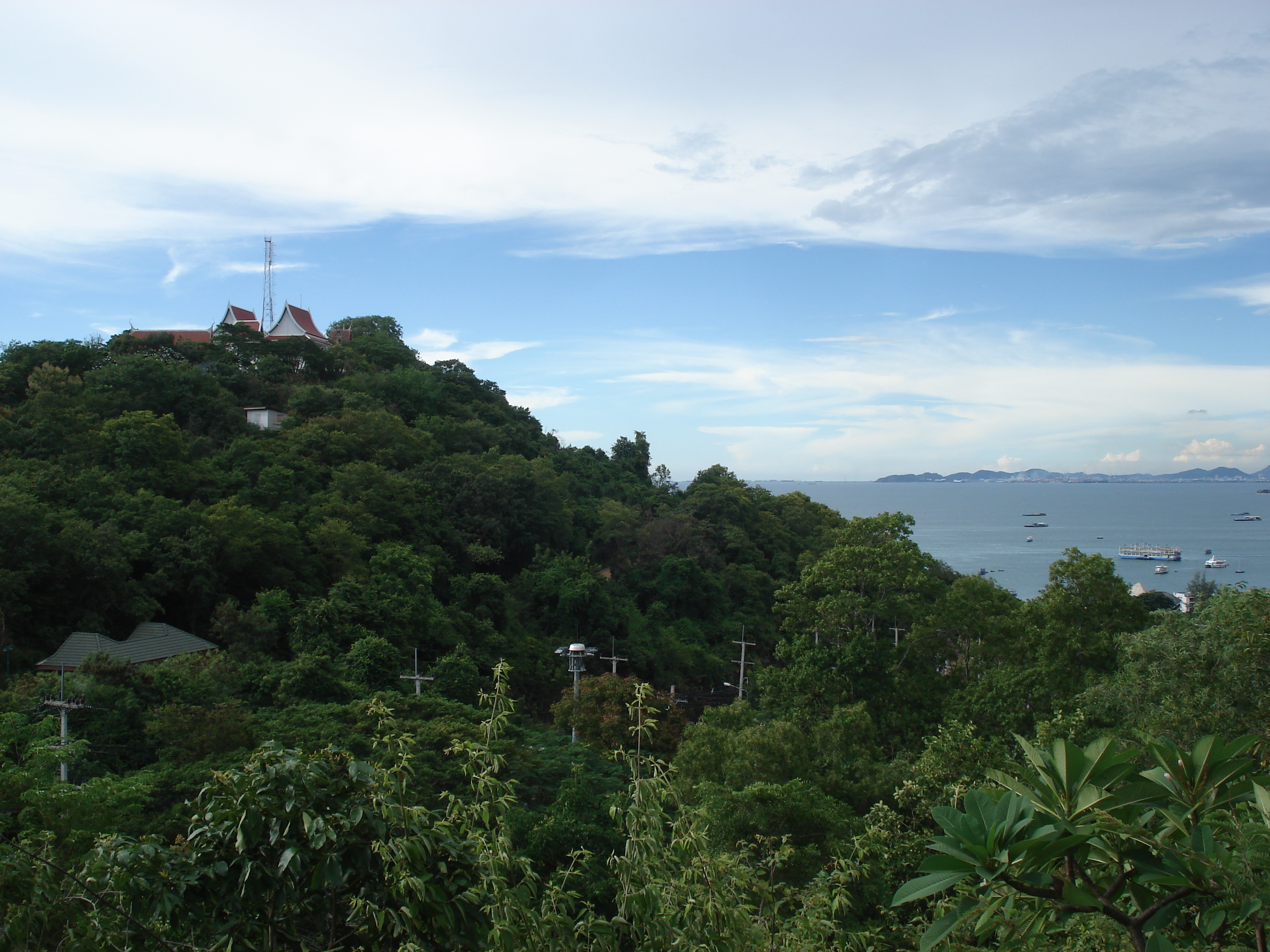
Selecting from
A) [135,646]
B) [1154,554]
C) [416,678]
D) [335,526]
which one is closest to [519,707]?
[416,678]

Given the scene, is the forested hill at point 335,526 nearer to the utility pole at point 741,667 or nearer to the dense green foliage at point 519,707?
the dense green foliage at point 519,707

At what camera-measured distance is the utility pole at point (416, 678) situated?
1558 cm

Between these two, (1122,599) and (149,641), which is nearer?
(1122,599)

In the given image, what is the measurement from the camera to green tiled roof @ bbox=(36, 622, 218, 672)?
42.3 feet

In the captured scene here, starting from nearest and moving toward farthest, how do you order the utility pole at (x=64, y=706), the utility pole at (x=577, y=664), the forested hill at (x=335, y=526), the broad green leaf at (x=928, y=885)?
the broad green leaf at (x=928, y=885) < the utility pole at (x=64, y=706) < the forested hill at (x=335, y=526) < the utility pole at (x=577, y=664)

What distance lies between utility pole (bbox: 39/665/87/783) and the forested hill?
147 inches

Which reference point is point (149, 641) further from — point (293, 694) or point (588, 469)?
point (588, 469)

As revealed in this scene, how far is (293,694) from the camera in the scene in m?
13.5

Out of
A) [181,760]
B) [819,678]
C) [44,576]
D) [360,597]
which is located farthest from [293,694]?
[819,678]

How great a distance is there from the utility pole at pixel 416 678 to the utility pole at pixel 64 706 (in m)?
5.73

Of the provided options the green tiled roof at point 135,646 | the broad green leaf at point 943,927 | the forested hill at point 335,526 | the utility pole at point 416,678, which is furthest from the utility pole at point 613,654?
the broad green leaf at point 943,927

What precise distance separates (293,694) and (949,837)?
13910 mm

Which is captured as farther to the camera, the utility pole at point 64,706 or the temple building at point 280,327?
the temple building at point 280,327

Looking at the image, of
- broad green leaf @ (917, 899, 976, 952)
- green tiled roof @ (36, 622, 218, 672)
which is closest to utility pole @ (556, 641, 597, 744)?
green tiled roof @ (36, 622, 218, 672)
